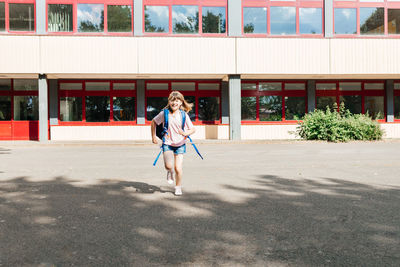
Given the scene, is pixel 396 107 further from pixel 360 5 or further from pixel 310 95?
pixel 360 5

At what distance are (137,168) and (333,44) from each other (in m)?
14.4

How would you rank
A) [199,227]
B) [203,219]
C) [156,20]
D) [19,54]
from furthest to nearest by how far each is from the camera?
[156,20]
[19,54]
[203,219]
[199,227]

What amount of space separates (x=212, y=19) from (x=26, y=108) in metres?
10.5

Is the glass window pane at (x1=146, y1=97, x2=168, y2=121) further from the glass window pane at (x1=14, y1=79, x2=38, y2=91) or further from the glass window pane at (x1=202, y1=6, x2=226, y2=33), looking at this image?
the glass window pane at (x1=14, y1=79, x2=38, y2=91)

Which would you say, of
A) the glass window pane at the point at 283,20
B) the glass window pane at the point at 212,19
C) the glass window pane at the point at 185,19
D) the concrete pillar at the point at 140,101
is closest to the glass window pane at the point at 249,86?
the glass window pane at the point at 283,20

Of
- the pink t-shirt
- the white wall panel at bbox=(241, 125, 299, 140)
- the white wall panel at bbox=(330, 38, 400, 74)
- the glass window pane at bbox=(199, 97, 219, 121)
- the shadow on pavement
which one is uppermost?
the white wall panel at bbox=(330, 38, 400, 74)

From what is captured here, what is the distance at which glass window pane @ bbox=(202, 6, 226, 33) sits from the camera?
2016 cm

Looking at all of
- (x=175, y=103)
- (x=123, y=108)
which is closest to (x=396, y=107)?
(x=123, y=108)

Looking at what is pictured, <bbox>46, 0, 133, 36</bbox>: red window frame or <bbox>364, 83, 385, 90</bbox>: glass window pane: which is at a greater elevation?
<bbox>46, 0, 133, 36</bbox>: red window frame

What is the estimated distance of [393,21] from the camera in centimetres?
2094

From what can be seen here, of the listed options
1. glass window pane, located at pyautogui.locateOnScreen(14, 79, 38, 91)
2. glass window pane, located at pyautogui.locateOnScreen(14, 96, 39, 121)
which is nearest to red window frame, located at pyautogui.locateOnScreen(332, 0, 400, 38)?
glass window pane, located at pyautogui.locateOnScreen(14, 79, 38, 91)

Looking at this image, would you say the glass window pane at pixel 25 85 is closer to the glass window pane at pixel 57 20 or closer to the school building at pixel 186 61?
the school building at pixel 186 61

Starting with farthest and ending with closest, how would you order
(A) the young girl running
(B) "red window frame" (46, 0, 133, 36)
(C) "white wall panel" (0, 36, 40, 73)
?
(B) "red window frame" (46, 0, 133, 36), (C) "white wall panel" (0, 36, 40, 73), (A) the young girl running

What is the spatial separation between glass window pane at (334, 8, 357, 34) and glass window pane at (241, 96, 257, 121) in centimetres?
547
